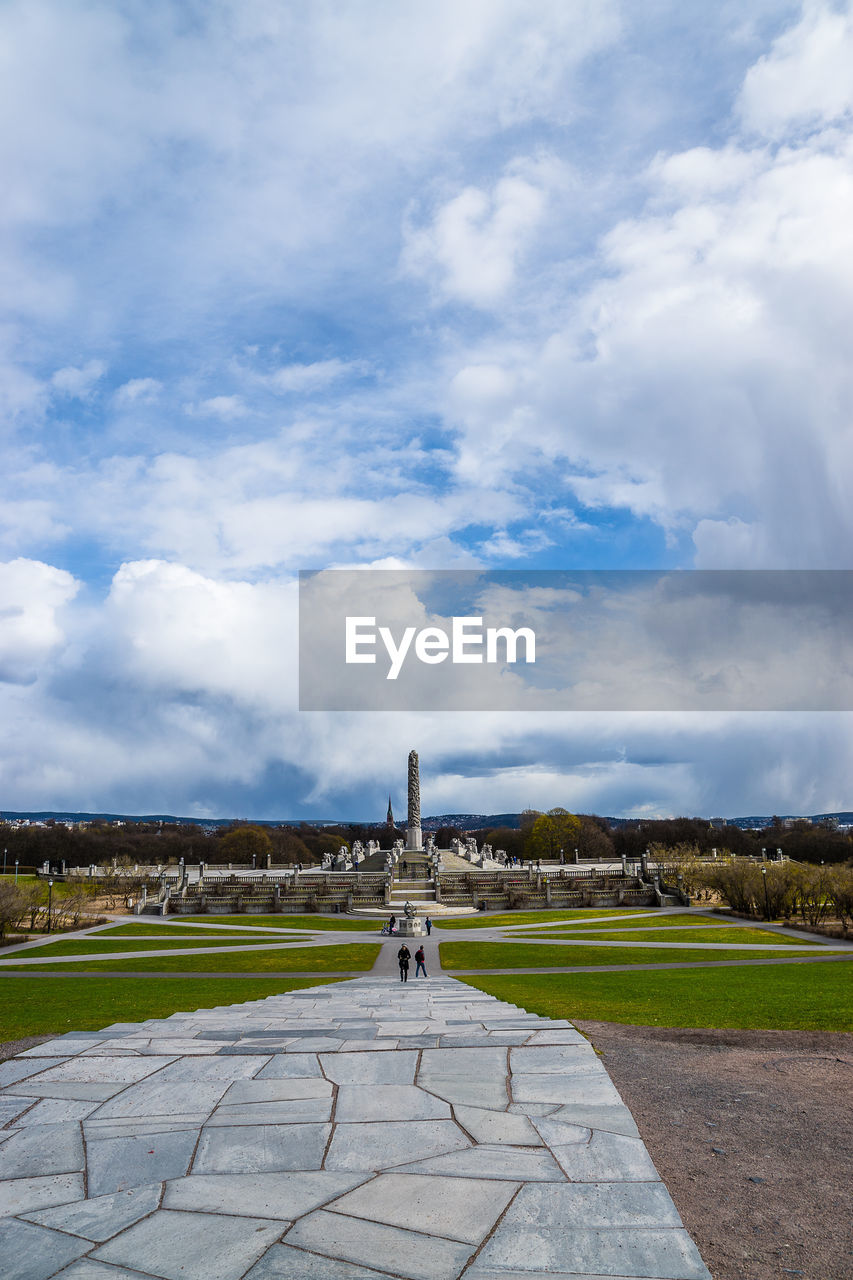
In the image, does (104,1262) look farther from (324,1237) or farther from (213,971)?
(213,971)

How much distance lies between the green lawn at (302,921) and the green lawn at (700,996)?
25.7 meters

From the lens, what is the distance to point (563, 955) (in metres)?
34.0

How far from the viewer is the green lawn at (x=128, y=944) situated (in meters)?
38.8

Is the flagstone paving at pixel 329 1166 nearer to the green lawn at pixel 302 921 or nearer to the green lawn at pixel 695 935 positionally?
the green lawn at pixel 695 935

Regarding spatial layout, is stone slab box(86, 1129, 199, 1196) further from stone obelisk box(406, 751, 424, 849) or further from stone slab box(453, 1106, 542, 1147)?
stone obelisk box(406, 751, 424, 849)

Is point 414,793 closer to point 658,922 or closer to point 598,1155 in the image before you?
point 658,922

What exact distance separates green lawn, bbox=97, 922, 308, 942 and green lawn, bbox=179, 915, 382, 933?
2.94 m

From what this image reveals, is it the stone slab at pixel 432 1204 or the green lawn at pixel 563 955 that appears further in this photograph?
the green lawn at pixel 563 955

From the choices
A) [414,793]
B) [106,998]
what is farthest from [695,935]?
[414,793]

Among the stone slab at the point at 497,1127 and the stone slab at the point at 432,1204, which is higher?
the stone slab at the point at 432,1204

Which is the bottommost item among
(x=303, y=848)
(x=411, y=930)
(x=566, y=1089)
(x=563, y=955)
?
(x=303, y=848)

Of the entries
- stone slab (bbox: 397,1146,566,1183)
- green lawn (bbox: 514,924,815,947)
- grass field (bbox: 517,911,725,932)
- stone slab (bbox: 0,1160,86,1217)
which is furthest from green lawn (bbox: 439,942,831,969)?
stone slab (bbox: 0,1160,86,1217)

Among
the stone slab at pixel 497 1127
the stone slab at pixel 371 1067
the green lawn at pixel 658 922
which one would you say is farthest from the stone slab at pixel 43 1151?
the green lawn at pixel 658 922

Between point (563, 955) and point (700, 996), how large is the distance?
568 inches
